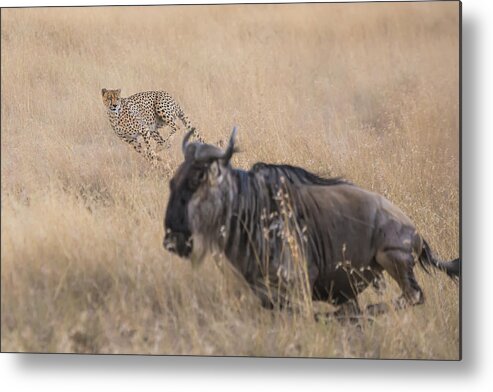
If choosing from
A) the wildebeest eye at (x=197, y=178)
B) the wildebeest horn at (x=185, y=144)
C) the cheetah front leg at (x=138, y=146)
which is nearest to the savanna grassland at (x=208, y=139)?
the cheetah front leg at (x=138, y=146)

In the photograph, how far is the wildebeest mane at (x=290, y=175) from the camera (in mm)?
5102

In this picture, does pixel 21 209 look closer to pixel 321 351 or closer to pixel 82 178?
pixel 82 178

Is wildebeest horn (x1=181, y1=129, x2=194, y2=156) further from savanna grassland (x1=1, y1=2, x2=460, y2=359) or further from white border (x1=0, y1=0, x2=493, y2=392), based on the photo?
white border (x1=0, y1=0, x2=493, y2=392)

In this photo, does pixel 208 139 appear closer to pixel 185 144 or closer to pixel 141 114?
pixel 185 144

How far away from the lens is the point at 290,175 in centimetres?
514

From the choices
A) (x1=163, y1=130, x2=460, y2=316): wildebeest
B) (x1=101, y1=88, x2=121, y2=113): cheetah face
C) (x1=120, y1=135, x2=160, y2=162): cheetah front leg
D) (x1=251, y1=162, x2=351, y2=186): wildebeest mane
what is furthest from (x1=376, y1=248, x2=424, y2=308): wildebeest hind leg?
(x1=101, y1=88, x2=121, y2=113): cheetah face

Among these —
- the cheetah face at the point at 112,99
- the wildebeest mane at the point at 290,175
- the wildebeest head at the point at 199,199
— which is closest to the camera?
the wildebeest head at the point at 199,199

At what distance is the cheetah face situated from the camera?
544 centimetres

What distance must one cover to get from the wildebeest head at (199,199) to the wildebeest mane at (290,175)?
181mm

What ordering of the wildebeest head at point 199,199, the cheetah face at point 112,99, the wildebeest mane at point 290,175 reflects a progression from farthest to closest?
the cheetah face at point 112,99 < the wildebeest mane at point 290,175 < the wildebeest head at point 199,199

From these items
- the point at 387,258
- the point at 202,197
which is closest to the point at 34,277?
the point at 202,197

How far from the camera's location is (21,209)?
5320 millimetres

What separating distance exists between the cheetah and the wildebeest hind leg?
1094 mm

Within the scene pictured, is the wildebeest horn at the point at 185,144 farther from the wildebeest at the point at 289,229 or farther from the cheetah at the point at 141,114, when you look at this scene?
the cheetah at the point at 141,114
